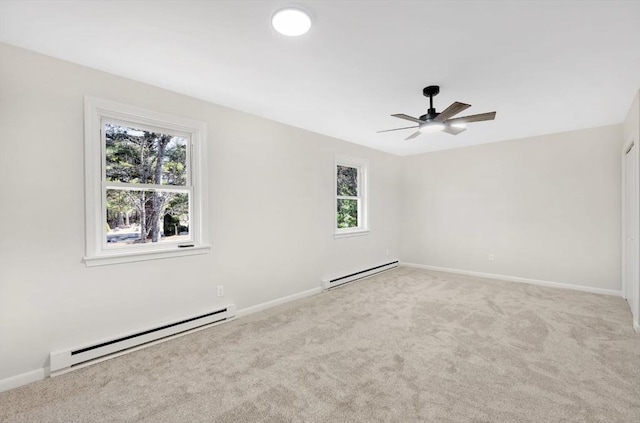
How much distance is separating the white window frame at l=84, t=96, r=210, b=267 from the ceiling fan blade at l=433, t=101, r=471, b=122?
2461 mm

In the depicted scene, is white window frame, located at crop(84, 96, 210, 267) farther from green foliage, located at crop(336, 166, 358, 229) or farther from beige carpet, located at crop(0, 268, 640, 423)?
green foliage, located at crop(336, 166, 358, 229)

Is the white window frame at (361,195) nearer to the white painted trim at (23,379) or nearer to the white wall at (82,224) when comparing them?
the white wall at (82,224)

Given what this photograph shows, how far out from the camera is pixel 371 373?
2.26m

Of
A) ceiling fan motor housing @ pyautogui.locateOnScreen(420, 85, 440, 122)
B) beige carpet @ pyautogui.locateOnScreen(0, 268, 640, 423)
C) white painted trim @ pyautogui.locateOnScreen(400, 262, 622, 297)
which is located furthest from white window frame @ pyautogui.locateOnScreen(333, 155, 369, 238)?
ceiling fan motor housing @ pyautogui.locateOnScreen(420, 85, 440, 122)

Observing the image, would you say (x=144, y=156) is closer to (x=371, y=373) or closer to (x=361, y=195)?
(x=371, y=373)

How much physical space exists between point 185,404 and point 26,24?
2727mm

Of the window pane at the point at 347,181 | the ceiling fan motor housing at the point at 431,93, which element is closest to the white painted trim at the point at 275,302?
the window pane at the point at 347,181

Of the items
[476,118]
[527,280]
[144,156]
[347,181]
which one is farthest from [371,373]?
[527,280]

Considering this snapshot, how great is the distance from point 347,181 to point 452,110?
290 cm

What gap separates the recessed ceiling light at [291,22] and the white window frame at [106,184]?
1624 mm

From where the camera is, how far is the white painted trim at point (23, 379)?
209 cm

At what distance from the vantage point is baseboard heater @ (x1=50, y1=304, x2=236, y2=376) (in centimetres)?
229

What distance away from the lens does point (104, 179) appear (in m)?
2.57

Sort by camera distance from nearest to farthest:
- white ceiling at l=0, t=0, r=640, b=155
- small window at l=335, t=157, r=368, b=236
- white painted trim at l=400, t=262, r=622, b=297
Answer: white ceiling at l=0, t=0, r=640, b=155 < white painted trim at l=400, t=262, r=622, b=297 < small window at l=335, t=157, r=368, b=236
